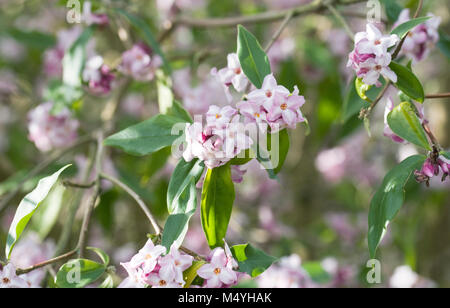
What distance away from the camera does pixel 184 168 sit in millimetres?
954

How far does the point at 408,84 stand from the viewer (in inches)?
37.8

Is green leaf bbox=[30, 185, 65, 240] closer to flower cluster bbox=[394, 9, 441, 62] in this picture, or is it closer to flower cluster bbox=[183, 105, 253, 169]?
flower cluster bbox=[183, 105, 253, 169]

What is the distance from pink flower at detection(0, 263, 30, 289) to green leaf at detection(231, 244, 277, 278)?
0.35 metres

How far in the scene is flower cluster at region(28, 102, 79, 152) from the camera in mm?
1540

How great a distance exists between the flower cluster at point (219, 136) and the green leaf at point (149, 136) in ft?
0.32

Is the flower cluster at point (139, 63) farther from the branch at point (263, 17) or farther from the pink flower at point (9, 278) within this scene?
the pink flower at point (9, 278)

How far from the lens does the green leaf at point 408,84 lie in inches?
37.4

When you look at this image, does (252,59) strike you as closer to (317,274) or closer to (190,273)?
(190,273)

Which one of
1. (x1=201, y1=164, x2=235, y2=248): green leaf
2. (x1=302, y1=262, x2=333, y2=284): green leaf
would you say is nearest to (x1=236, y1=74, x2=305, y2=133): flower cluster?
(x1=201, y1=164, x2=235, y2=248): green leaf

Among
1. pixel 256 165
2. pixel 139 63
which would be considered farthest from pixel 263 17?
pixel 256 165

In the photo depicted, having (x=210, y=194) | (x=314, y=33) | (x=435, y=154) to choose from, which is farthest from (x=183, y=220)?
(x=314, y=33)

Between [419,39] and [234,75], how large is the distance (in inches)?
15.5

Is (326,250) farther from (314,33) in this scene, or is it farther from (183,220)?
(183,220)

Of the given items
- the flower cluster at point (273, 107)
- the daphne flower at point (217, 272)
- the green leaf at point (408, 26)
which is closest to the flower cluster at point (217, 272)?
the daphne flower at point (217, 272)
